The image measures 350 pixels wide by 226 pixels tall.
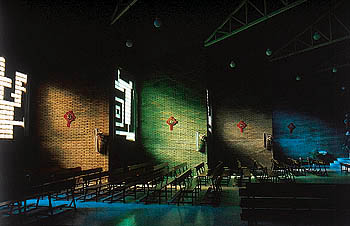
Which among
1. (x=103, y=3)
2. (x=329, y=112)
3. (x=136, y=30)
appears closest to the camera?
(x=103, y=3)

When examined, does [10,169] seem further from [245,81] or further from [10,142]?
[245,81]

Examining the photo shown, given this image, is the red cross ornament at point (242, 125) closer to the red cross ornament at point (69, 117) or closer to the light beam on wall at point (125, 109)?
the light beam on wall at point (125, 109)

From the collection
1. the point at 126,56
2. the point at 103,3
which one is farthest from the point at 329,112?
the point at 103,3

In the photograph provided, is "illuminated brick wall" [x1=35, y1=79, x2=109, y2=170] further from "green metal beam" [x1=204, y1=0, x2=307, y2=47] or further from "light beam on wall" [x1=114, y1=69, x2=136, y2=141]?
"green metal beam" [x1=204, y1=0, x2=307, y2=47]

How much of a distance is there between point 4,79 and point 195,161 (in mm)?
7617

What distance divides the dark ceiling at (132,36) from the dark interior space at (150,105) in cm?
5

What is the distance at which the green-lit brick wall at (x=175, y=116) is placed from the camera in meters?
12.3

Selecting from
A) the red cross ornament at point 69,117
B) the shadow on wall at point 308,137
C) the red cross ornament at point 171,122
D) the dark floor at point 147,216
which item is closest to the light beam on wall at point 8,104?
the red cross ornament at point 69,117

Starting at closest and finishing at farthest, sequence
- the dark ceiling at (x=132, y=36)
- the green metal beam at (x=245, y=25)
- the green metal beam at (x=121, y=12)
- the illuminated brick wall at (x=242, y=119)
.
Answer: the green metal beam at (x=121, y=12) < the dark ceiling at (x=132, y=36) < the green metal beam at (x=245, y=25) < the illuminated brick wall at (x=242, y=119)

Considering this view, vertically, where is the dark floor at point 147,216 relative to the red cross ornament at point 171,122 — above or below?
below

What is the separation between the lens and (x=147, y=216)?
5809 mm

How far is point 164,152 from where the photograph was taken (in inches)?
493

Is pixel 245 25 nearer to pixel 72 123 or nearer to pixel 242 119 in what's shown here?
pixel 242 119

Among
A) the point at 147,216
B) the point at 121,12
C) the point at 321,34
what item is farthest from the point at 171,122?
the point at 321,34
